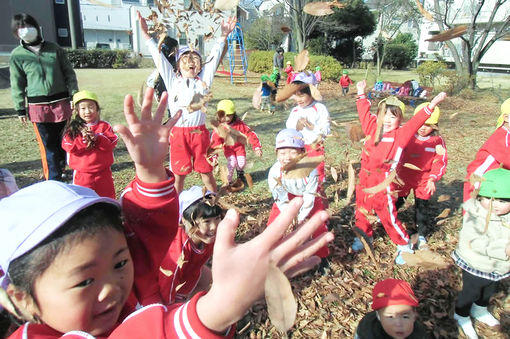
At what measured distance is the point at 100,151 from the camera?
Answer: 13.1 feet

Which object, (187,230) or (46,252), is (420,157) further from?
(46,252)

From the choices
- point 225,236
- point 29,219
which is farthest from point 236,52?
point 225,236

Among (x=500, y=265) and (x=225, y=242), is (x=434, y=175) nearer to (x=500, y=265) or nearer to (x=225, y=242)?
(x=500, y=265)

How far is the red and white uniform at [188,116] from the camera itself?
4.17 metres

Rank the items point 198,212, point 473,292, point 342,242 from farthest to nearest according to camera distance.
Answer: point 342,242 < point 473,292 < point 198,212

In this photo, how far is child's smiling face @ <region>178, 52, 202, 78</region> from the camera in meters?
4.16

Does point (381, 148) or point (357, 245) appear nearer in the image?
point (381, 148)

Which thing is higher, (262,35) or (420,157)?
(262,35)

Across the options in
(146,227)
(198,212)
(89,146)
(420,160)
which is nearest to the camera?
(146,227)

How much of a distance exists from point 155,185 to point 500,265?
2.61 metres

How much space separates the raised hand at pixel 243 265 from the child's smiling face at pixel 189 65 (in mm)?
3606

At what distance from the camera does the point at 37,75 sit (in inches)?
177

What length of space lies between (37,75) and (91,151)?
1502 mm

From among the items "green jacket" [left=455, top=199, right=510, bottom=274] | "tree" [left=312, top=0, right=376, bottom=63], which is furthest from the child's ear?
"tree" [left=312, top=0, right=376, bottom=63]
